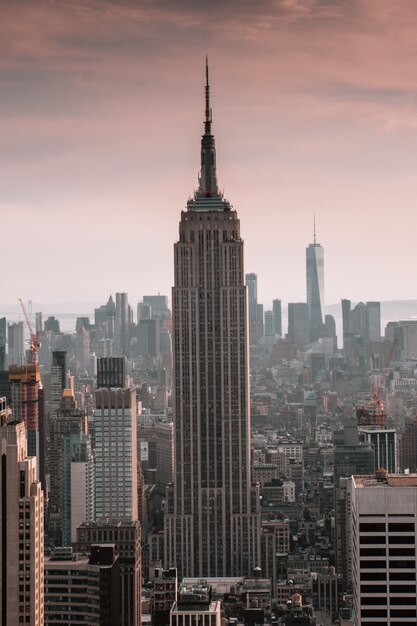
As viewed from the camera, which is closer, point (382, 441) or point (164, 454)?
point (382, 441)

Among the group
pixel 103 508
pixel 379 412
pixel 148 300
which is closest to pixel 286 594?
pixel 103 508

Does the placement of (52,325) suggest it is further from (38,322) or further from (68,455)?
(68,455)

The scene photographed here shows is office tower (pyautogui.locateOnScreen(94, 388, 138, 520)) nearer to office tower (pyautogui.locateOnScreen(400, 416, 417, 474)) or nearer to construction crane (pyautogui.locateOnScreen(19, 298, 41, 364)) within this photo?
construction crane (pyautogui.locateOnScreen(19, 298, 41, 364))

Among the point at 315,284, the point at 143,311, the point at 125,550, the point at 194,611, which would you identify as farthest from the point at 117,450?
the point at 194,611

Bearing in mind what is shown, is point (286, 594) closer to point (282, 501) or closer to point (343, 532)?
point (343, 532)

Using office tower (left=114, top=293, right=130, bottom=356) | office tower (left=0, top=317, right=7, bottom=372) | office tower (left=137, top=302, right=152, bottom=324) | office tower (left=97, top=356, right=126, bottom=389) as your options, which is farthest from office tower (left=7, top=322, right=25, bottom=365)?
office tower (left=97, top=356, right=126, bottom=389)

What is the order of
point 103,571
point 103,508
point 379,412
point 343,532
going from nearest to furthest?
1. point 103,571
2. point 343,532
3. point 103,508
4. point 379,412
